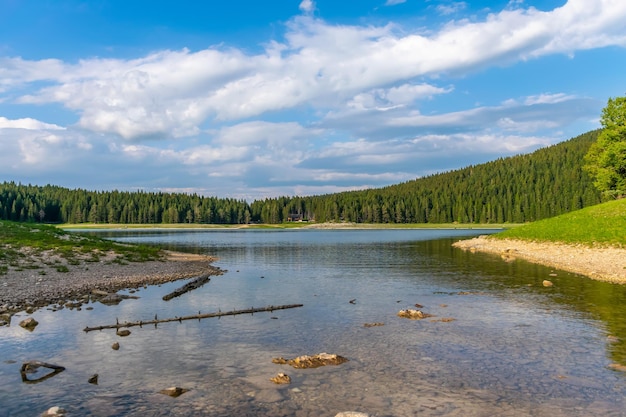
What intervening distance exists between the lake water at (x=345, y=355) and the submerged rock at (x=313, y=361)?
37cm

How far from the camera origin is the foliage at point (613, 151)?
79.1 meters

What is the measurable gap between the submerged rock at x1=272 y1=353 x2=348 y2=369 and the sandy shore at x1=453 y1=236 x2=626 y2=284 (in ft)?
98.6

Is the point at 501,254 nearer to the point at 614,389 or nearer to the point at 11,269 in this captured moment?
the point at 614,389

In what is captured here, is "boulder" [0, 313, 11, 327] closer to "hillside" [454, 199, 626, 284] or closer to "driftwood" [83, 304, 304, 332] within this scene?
"driftwood" [83, 304, 304, 332]

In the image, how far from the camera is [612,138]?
267ft

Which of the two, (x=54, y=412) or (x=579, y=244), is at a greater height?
(x=579, y=244)

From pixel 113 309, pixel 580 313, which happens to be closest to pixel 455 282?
Result: pixel 580 313

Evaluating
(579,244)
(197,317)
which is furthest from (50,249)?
(579,244)

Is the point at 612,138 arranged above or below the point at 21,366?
above

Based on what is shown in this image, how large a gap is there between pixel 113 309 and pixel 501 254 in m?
55.4

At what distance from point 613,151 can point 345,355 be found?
267ft

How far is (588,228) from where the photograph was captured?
5950 cm

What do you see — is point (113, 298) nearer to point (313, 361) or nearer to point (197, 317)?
point (197, 317)

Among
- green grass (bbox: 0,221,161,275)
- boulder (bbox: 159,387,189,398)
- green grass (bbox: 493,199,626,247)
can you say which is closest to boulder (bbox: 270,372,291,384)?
boulder (bbox: 159,387,189,398)
